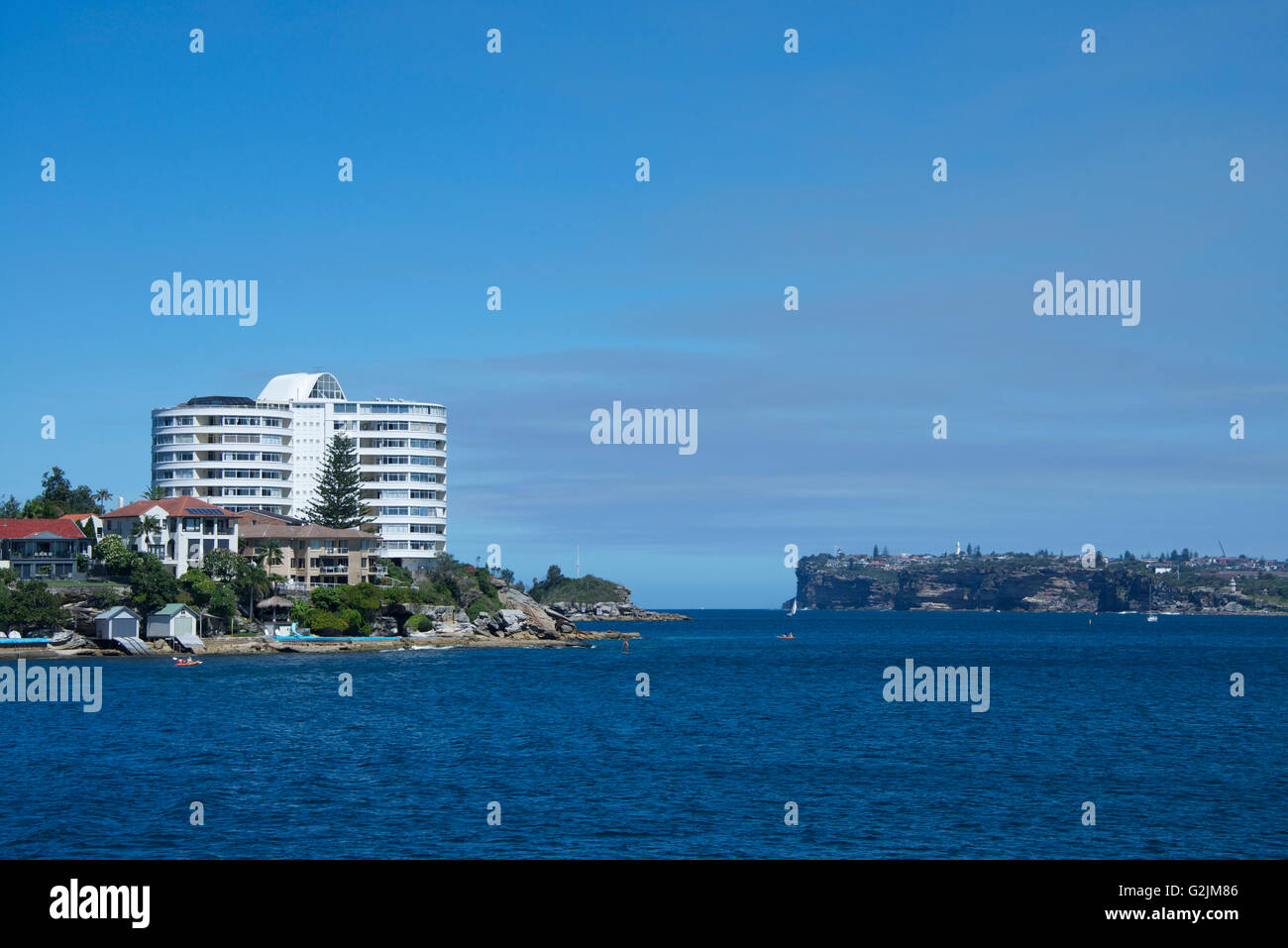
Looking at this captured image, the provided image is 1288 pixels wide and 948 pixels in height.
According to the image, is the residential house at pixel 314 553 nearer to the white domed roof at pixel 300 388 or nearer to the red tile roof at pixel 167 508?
the red tile roof at pixel 167 508

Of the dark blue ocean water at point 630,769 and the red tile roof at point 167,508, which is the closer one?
the dark blue ocean water at point 630,769

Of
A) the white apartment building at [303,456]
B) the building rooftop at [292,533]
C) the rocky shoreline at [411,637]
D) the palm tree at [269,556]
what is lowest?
the rocky shoreline at [411,637]

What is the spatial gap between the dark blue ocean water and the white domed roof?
88.3 m

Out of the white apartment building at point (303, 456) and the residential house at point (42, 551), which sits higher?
the white apartment building at point (303, 456)

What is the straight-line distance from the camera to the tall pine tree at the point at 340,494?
163625 mm

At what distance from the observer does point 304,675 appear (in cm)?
9525

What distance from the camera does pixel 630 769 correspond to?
49906 mm

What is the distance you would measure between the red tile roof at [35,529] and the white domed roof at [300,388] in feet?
167

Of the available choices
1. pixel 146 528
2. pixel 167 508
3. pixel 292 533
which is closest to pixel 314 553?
pixel 292 533

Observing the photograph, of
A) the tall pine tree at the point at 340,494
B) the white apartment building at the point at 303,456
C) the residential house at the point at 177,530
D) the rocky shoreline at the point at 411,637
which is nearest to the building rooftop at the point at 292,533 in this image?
the residential house at the point at 177,530

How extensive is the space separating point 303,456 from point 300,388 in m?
11.7

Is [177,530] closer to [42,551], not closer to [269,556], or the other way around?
[269,556]

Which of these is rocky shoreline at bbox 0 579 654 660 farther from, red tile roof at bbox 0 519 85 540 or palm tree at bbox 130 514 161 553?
red tile roof at bbox 0 519 85 540
